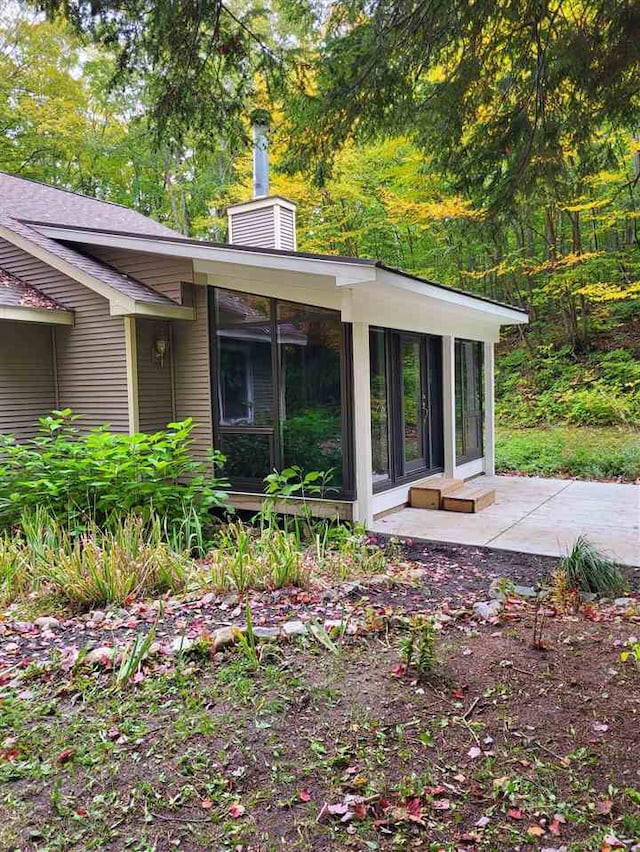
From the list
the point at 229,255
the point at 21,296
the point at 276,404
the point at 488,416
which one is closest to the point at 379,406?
the point at 276,404

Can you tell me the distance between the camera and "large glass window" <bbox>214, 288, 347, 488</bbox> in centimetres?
598

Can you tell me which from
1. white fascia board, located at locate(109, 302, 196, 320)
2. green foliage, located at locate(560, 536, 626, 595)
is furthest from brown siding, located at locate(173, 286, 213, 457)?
green foliage, located at locate(560, 536, 626, 595)

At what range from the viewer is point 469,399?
8.84 meters

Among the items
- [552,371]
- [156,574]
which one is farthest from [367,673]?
[552,371]

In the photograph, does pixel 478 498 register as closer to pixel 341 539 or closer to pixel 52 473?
pixel 341 539

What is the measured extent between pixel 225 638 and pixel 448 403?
5.57m

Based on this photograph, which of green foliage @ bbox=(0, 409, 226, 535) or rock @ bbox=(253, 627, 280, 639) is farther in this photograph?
green foliage @ bbox=(0, 409, 226, 535)

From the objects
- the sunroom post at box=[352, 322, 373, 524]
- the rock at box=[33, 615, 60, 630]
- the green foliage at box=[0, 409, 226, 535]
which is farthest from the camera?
the sunroom post at box=[352, 322, 373, 524]

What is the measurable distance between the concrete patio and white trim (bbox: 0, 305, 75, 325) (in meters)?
4.18

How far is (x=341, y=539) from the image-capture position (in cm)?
526

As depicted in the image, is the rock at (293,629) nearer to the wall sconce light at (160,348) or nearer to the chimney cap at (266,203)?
the wall sconce light at (160,348)

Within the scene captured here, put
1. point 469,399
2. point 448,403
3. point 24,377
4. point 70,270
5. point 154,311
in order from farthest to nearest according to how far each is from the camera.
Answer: point 469,399 → point 448,403 → point 24,377 → point 70,270 → point 154,311

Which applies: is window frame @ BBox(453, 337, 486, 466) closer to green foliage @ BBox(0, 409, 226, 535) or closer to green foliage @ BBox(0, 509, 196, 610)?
green foliage @ BBox(0, 409, 226, 535)

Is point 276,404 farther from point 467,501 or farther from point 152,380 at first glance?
point 467,501
